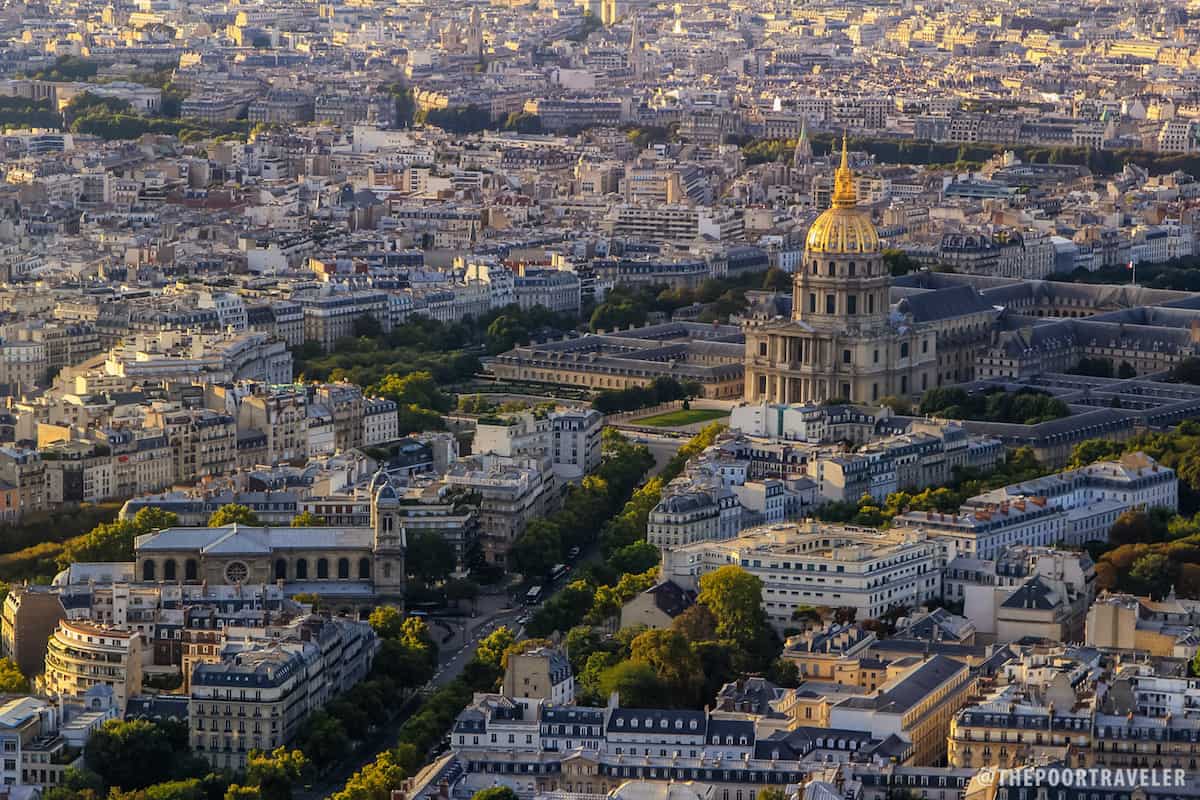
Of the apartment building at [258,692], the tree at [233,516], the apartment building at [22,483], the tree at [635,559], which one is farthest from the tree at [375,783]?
the apartment building at [22,483]

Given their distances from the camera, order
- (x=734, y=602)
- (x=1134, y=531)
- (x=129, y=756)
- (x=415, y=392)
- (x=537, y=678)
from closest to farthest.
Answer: (x=129, y=756)
(x=537, y=678)
(x=734, y=602)
(x=1134, y=531)
(x=415, y=392)

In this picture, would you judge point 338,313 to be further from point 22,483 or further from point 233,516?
point 233,516

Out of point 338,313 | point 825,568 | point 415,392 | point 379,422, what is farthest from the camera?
point 338,313

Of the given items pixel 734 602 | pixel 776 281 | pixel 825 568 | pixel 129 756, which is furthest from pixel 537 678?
pixel 776 281

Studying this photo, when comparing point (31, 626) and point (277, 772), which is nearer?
point (277, 772)

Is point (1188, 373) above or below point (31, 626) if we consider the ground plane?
below
